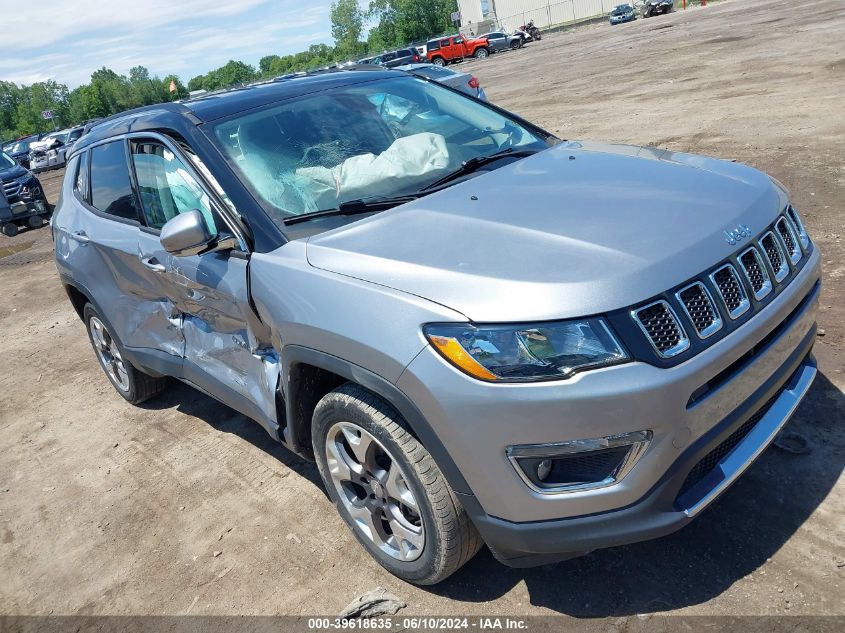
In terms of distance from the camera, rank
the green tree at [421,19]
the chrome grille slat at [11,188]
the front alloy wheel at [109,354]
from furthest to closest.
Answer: the green tree at [421,19], the chrome grille slat at [11,188], the front alloy wheel at [109,354]

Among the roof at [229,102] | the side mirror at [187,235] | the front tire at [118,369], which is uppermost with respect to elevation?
the roof at [229,102]

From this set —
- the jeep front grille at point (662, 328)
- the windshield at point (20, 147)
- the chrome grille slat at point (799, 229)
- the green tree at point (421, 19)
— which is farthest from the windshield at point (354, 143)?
the green tree at point (421, 19)

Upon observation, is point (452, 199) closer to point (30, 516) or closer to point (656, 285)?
point (656, 285)

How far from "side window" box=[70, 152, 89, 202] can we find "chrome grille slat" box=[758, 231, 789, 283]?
3944mm

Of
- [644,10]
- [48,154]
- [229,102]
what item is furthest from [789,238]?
[644,10]

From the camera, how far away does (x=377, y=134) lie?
11.6 feet

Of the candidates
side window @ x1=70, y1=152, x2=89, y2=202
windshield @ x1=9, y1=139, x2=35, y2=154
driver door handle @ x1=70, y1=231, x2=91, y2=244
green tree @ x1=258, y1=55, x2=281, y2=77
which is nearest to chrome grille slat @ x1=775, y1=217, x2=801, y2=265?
driver door handle @ x1=70, y1=231, x2=91, y2=244

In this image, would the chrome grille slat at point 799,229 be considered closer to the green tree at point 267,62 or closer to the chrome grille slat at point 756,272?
the chrome grille slat at point 756,272

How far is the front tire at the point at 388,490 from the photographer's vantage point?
2.48 meters

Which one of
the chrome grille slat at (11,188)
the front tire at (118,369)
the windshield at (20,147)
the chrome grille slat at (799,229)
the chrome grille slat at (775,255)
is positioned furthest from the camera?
the windshield at (20,147)

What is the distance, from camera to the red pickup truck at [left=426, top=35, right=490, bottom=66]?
48.3 m

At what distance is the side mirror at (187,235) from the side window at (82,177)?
200 cm

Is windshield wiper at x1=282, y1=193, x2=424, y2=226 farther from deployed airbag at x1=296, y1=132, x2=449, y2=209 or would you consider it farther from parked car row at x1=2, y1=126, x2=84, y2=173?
parked car row at x1=2, y1=126, x2=84, y2=173

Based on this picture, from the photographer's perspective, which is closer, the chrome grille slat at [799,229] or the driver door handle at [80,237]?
the chrome grille slat at [799,229]
